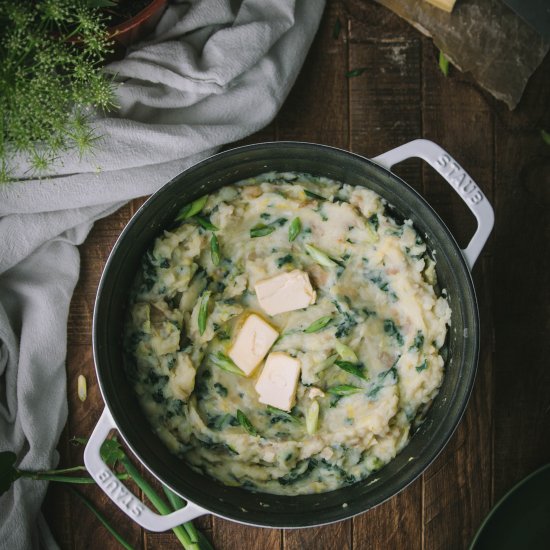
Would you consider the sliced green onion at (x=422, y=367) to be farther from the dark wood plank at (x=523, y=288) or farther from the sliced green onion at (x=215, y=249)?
the sliced green onion at (x=215, y=249)

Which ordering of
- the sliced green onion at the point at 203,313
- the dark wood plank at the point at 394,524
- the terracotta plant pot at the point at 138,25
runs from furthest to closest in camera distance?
1. the dark wood plank at the point at 394,524
2. the sliced green onion at the point at 203,313
3. the terracotta plant pot at the point at 138,25

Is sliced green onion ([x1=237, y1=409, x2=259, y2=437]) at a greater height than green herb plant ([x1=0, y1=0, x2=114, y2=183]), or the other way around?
green herb plant ([x1=0, y1=0, x2=114, y2=183])

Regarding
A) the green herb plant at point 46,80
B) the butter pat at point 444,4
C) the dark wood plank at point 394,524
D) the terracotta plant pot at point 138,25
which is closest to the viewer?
the green herb plant at point 46,80

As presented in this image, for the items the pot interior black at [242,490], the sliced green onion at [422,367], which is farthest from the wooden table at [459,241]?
the sliced green onion at [422,367]

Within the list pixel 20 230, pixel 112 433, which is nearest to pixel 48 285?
pixel 20 230

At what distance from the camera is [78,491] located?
6.13ft

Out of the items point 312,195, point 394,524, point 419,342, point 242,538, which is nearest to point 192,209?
point 312,195

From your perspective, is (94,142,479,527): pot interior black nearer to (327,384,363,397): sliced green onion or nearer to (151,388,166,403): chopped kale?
(151,388,166,403): chopped kale

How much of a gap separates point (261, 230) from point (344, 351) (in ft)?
1.14

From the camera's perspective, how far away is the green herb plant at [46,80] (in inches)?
55.2

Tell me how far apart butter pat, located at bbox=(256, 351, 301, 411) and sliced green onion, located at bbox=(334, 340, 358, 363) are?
3.9 inches

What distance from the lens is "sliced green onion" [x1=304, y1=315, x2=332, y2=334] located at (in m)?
1.67

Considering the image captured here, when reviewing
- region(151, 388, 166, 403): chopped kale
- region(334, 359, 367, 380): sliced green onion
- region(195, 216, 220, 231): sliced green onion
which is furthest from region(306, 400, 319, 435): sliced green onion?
region(195, 216, 220, 231): sliced green onion

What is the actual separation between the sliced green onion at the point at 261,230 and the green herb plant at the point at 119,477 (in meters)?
0.63
